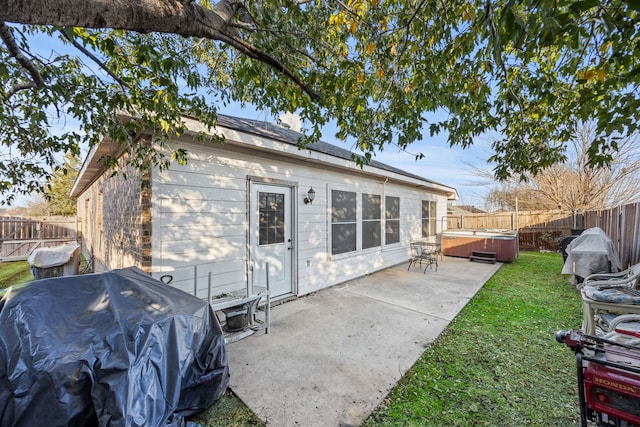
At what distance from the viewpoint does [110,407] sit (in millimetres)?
1521

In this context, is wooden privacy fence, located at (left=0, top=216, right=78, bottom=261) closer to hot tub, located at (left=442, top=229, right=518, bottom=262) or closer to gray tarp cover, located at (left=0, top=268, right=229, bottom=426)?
gray tarp cover, located at (left=0, top=268, right=229, bottom=426)

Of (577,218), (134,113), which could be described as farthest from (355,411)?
(577,218)

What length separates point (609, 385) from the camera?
1.48 meters

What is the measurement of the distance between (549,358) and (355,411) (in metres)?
2.47

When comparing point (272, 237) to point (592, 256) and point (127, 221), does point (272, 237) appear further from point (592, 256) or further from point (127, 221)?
point (592, 256)

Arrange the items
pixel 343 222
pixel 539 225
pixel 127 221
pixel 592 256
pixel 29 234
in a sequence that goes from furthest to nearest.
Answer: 1. pixel 539 225
2. pixel 29 234
3. pixel 343 222
4. pixel 592 256
5. pixel 127 221

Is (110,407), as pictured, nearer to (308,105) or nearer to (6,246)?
(308,105)

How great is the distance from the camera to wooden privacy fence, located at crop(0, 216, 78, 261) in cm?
966

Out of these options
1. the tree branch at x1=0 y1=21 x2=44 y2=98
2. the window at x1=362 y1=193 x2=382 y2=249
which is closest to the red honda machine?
the tree branch at x1=0 y1=21 x2=44 y2=98

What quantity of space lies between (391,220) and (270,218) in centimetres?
459

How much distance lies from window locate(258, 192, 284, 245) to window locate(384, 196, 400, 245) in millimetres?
3912

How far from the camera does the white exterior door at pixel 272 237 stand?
4527 mm

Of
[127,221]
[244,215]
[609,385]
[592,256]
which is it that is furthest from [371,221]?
[609,385]

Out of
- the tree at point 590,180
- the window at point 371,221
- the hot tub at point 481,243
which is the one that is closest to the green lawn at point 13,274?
the window at point 371,221
